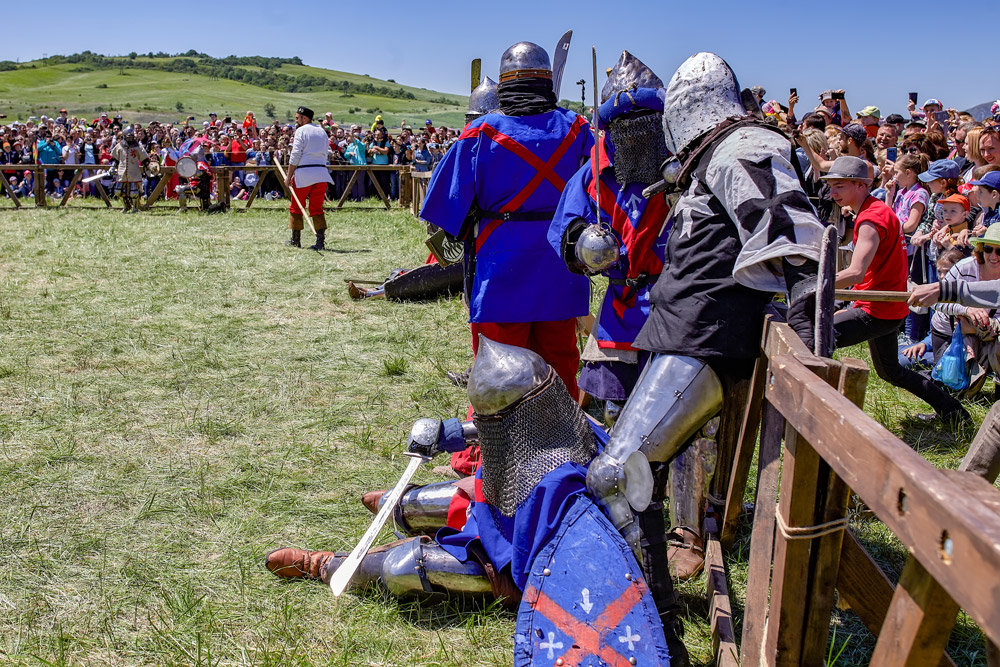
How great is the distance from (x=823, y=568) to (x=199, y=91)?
64947 millimetres

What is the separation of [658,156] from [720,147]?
0.69m

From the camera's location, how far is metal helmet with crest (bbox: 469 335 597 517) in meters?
2.45

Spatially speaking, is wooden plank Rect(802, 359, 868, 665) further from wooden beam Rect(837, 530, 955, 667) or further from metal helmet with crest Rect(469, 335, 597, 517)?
metal helmet with crest Rect(469, 335, 597, 517)

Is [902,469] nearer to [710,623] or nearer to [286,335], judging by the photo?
[710,623]

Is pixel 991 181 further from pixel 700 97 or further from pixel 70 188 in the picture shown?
pixel 70 188

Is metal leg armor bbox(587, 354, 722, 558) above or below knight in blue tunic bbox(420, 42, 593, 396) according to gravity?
below

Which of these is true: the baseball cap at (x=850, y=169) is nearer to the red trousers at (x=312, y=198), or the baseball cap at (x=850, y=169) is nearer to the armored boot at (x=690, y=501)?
the armored boot at (x=690, y=501)

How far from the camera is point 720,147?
2291 mm

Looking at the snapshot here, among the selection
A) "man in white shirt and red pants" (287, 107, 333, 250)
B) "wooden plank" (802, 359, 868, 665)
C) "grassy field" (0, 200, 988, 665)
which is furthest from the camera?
"man in white shirt and red pants" (287, 107, 333, 250)

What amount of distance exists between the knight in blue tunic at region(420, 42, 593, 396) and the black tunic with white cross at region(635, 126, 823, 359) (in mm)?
1404

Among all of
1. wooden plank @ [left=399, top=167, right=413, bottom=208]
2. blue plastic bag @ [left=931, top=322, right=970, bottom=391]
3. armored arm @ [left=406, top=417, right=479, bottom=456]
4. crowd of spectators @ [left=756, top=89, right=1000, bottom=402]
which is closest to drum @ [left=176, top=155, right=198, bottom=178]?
wooden plank @ [left=399, top=167, right=413, bottom=208]

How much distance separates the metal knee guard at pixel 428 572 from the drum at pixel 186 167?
1375 centimetres

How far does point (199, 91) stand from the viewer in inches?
2370

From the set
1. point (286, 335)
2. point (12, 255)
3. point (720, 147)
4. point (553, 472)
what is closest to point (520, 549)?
point (553, 472)
